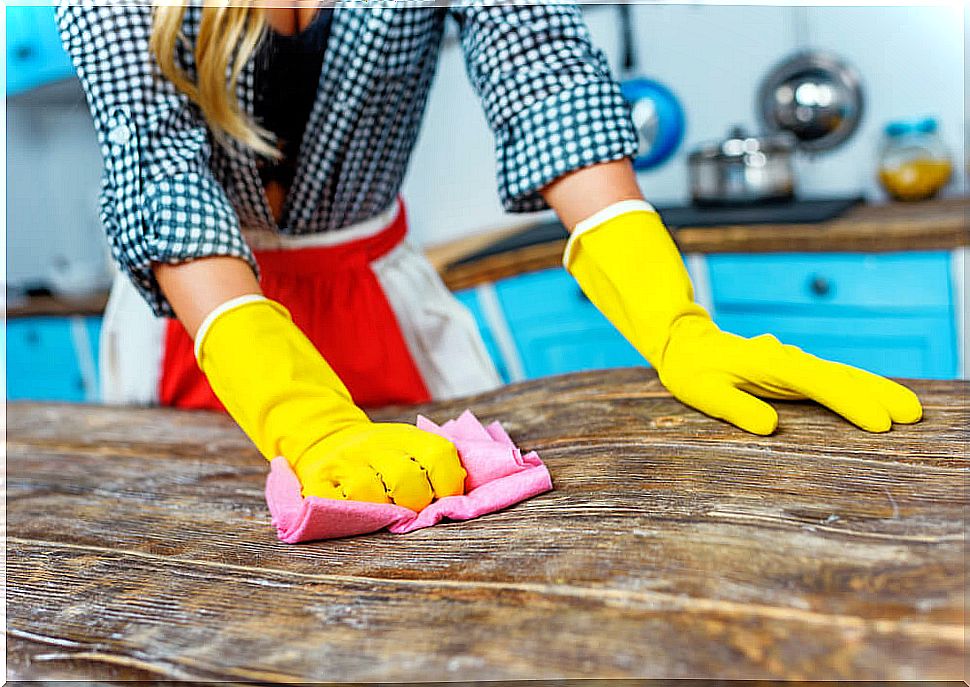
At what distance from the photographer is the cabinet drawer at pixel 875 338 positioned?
1.83 m

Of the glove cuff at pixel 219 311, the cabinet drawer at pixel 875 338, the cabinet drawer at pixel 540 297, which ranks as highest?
the glove cuff at pixel 219 311

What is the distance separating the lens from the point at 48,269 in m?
3.23

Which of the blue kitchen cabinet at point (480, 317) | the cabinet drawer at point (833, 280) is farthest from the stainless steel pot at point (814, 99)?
the blue kitchen cabinet at point (480, 317)

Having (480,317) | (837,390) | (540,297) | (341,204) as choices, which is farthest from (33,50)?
(837,390)

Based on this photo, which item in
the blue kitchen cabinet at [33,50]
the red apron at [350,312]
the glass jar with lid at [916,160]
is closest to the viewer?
the red apron at [350,312]

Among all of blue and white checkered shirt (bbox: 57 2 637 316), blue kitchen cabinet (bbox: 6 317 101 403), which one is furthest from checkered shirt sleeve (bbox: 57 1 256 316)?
blue kitchen cabinet (bbox: 6 317 101 403)

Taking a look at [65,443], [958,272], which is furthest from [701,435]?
[958,272]

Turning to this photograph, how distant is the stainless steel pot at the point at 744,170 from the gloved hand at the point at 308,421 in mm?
1634

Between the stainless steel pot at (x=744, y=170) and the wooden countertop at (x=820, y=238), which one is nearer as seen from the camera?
the wooden countertop at (x=820, y=238)

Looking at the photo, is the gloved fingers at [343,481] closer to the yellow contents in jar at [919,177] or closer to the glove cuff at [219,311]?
the glove cuff at [219,311]

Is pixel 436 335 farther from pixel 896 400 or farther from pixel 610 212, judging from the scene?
pixel 896 400

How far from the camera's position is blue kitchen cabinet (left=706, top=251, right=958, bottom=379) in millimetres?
1810

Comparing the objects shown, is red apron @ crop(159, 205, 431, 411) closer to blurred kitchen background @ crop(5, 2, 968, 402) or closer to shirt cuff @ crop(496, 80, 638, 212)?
shirt cuff @ crop(496, 80, 638, 212)

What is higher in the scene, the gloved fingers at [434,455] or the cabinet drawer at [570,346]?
the gloved fingers at [434,455]
